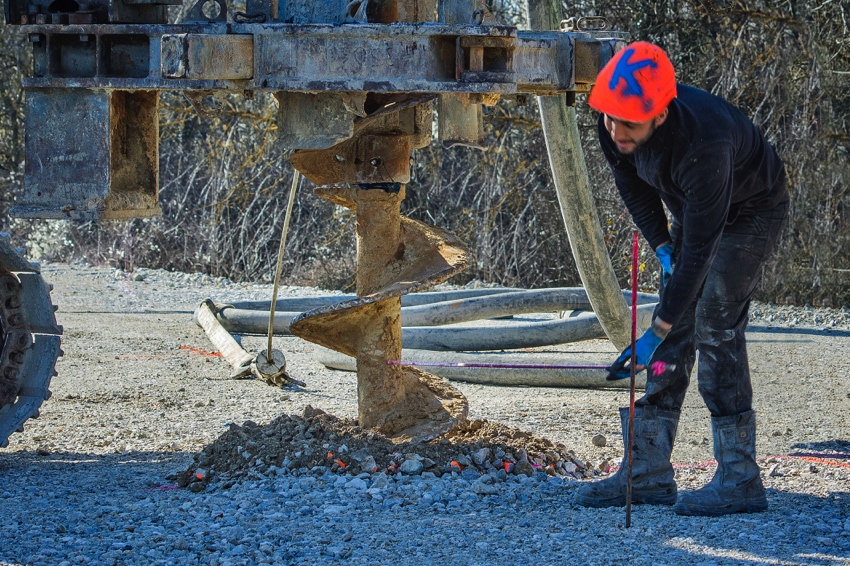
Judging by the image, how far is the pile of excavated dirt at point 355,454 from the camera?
4781 millimetres

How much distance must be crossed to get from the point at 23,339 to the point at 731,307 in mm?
3508

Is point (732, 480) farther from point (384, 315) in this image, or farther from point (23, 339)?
point (23, 339)

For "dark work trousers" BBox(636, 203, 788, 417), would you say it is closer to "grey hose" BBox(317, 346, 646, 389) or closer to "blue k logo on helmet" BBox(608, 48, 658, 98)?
"blue k logo on helmet" BBox(608, 48, 658, 98)

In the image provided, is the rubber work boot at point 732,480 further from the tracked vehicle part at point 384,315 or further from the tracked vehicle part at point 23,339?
the tracked vehicle part at point 23,339

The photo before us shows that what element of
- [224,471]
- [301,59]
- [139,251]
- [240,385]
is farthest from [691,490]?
[139,251]

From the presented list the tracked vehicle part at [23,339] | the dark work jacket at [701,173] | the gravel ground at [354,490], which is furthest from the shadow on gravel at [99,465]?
the dark work jacket at [701,173]

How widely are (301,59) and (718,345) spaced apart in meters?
2.13

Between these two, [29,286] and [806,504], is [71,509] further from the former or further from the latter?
[806,504]

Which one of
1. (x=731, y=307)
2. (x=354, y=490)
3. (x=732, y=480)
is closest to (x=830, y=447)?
(x=732, y=480)

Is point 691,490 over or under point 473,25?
under

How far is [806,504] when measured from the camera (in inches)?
174

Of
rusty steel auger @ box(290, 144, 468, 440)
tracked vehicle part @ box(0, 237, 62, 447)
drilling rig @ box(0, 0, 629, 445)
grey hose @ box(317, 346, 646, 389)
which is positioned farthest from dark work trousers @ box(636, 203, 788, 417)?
tracked vehicle part @ box(0, 237, 62, 447)

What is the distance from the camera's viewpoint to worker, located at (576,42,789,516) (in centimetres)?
388

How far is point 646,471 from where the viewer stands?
14.8ft
